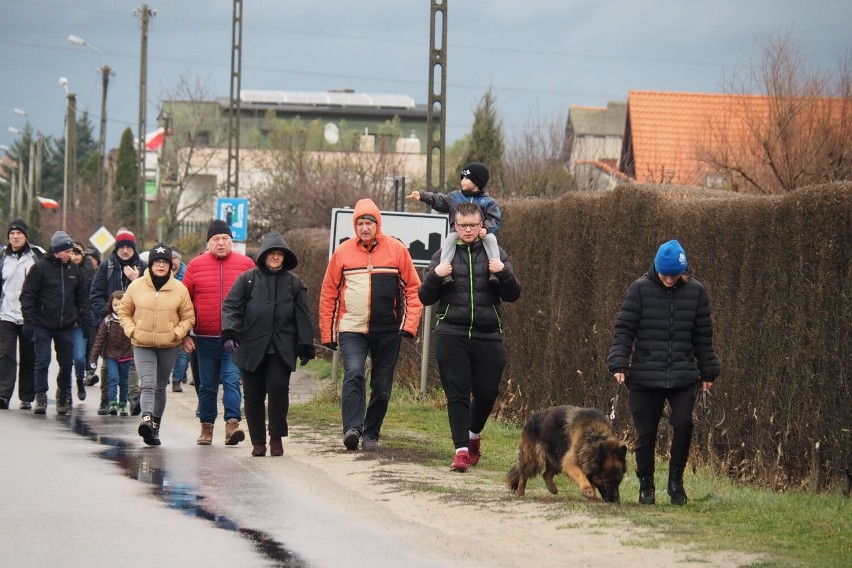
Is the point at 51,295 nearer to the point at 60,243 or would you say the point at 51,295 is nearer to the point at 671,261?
the point at 60,243

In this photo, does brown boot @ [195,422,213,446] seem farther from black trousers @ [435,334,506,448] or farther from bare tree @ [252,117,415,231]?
bare tree @ [252,117,415,231]

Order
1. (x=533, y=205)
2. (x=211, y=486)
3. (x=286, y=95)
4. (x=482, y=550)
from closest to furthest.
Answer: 1. (x=482, y=550)
2. (x=211, y=486)
3. (x=533, y=205)
4. (x=286, y=95)

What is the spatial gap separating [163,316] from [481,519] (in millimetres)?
5364

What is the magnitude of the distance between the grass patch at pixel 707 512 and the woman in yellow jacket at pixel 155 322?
2.25 m

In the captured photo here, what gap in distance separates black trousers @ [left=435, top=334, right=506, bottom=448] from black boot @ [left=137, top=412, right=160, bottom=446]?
3.11 metres

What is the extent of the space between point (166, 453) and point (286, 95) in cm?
8691

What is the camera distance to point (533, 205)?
53.1ft

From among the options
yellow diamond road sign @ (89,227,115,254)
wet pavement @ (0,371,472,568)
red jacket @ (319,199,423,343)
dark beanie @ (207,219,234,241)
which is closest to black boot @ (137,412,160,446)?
wet pavement @ (0,371,472,568)

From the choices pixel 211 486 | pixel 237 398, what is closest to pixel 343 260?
pixel 237 398

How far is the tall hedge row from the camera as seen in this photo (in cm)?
1045

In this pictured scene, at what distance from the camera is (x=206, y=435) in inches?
553

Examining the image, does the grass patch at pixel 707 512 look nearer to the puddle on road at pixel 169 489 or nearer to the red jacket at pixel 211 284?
the puddle on road at pixel 169 489

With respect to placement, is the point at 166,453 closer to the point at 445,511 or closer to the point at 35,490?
the point at 35,490

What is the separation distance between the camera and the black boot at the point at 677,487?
1018 cm
